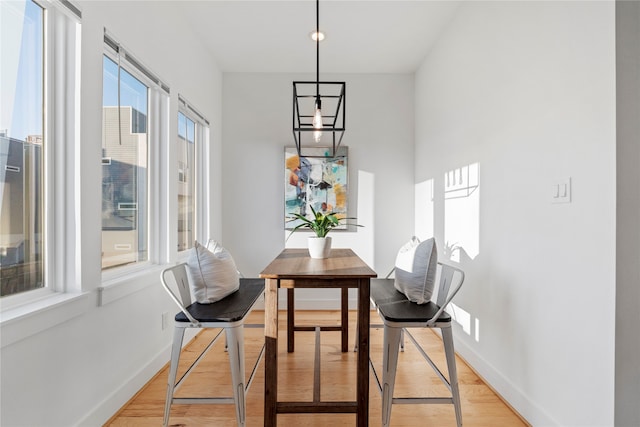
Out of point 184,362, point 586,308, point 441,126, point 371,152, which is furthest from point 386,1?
point 184,362

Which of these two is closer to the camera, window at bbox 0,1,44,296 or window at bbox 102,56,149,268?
window at bbox 0,1,44,296

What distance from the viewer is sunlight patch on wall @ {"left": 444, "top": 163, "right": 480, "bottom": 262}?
8.37 feet

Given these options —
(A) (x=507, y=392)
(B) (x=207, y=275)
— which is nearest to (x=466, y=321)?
(A) (x=507, y=392)

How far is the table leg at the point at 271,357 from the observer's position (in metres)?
1.71

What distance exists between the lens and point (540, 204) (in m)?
1.81

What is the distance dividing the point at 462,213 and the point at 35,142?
2.71 meters

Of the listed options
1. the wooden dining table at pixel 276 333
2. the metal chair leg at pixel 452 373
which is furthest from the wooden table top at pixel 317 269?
the metal chair leg at pixel 452 373

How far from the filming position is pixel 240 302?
6.66ft

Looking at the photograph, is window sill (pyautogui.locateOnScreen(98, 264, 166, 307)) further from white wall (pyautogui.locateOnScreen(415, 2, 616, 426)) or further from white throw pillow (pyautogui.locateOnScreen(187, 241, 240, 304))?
white wall (pyautogui.locateOnScreen(415, 2, 616, 426))

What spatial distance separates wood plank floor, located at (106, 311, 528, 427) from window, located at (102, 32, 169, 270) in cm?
86

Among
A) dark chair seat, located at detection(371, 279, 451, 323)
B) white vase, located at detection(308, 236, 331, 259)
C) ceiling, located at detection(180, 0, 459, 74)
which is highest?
ceiling, located at detection(180, 0, 459, 74)

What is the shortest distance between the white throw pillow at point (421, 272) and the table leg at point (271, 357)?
2.68ft

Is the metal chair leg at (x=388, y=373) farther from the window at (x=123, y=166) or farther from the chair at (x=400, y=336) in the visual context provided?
the window at (x=123, y=166)

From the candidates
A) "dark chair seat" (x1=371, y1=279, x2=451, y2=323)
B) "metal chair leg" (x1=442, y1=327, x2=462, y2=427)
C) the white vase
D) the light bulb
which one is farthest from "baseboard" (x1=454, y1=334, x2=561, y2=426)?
the light bulb
